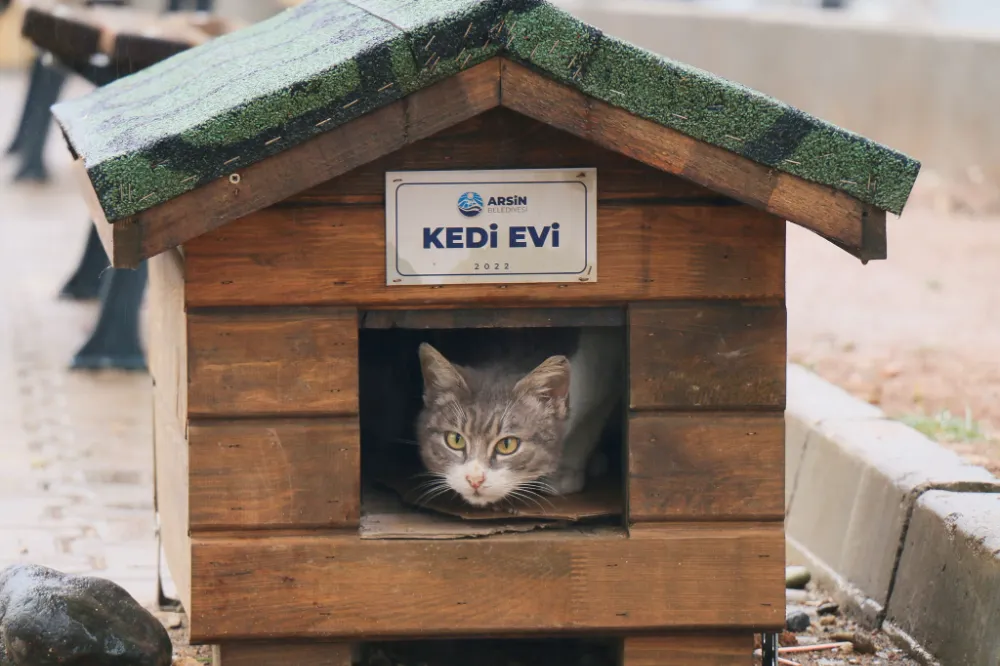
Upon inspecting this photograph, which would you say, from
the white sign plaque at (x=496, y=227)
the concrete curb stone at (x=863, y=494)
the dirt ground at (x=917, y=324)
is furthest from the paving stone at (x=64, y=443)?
the dirt ground at (x=917, y=324)

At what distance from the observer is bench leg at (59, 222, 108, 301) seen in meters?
8.20

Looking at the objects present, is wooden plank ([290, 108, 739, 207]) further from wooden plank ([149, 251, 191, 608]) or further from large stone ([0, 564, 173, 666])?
large stone ([0, 564, 173, 666])

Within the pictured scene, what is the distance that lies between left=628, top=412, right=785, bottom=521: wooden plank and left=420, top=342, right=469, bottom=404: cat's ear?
539 millimetres

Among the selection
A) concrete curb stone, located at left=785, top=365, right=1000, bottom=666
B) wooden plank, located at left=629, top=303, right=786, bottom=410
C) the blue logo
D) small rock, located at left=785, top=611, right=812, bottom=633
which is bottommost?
small rock, located at left=785, top=611, right=812, bottom=633

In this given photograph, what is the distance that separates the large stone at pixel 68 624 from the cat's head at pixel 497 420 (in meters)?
0.76

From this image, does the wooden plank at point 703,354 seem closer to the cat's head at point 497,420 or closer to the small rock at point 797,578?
the cat's head at point 497,420

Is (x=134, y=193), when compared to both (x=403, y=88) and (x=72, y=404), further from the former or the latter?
(x=72, y=404)

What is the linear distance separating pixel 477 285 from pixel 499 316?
0.10 metres

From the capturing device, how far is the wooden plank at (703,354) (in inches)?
112

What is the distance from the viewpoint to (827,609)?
379 cm

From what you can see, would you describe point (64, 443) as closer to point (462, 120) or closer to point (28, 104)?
point (462, 120)

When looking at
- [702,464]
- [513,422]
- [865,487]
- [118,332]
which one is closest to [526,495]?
[513,422]

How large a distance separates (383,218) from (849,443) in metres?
1.87

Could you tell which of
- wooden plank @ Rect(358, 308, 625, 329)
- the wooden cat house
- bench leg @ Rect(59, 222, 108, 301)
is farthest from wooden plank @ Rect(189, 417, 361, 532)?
bench leg @ Rect(59, 222, 108, 301)
